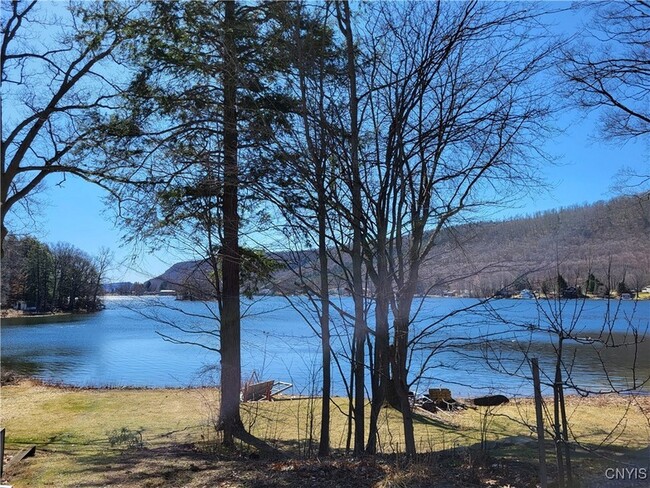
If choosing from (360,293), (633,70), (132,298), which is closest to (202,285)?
(132,298)

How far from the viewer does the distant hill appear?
168 inches

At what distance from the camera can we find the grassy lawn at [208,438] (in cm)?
484

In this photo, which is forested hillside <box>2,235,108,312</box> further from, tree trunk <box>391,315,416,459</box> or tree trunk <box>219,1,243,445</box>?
tree trunk <box>391,315,416,459</box>

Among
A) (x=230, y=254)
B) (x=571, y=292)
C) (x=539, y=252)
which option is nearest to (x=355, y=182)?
(x=539, y=252)

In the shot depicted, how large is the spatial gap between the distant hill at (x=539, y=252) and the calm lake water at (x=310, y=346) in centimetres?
21

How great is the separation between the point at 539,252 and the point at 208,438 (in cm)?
688

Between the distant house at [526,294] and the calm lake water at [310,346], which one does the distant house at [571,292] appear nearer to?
the calm lake water at [310,346]

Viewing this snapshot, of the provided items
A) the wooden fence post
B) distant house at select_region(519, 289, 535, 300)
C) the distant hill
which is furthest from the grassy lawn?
the distant hill

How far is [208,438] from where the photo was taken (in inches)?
356

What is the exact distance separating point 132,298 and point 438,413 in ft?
27.7

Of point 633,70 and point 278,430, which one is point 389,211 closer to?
point 633,70

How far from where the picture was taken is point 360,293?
4957mm

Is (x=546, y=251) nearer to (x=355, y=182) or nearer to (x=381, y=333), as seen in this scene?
(x=381, y=333)

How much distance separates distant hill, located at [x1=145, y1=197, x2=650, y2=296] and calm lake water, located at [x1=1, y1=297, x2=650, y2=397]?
0.21 m
